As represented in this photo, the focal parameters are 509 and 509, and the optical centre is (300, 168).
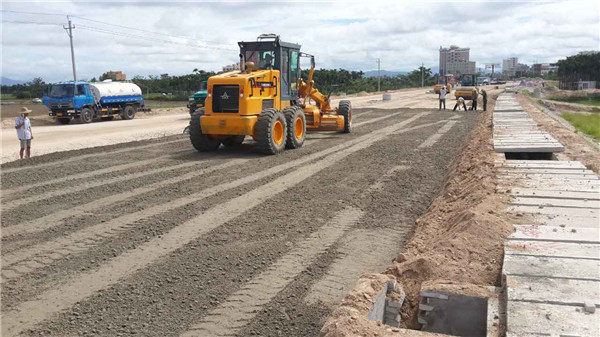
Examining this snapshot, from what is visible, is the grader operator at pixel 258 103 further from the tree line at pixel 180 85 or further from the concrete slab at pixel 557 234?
the tree line at pixel 180 85


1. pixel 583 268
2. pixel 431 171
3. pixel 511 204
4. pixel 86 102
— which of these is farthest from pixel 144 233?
pixel 86 102

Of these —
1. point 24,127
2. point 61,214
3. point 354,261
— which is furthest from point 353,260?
point 24,127

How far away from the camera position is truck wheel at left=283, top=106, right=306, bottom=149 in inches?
536

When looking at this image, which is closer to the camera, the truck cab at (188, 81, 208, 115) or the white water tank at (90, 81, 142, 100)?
the truck cab at (188, 81, 208, 115)

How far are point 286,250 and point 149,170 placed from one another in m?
5.99

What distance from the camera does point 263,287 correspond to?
16.3ft

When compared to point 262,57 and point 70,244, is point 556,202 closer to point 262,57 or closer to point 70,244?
point 70,244

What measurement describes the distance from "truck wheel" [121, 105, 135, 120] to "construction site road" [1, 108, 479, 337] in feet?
53.5

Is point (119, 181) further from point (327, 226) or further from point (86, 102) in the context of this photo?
point (86, 102)

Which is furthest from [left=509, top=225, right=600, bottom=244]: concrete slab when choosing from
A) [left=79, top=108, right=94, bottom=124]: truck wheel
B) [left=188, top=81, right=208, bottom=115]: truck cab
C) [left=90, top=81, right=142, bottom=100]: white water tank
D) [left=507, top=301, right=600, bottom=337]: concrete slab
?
[left=90, top=81, right=142, bottom=100]: white water tank

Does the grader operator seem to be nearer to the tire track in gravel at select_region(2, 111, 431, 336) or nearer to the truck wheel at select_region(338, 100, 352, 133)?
the truck wheel at select_region(338, 100, 352, 133)

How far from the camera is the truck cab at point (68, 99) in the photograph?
24953 mm

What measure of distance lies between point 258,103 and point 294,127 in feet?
4.33

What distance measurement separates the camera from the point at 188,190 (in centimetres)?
900
